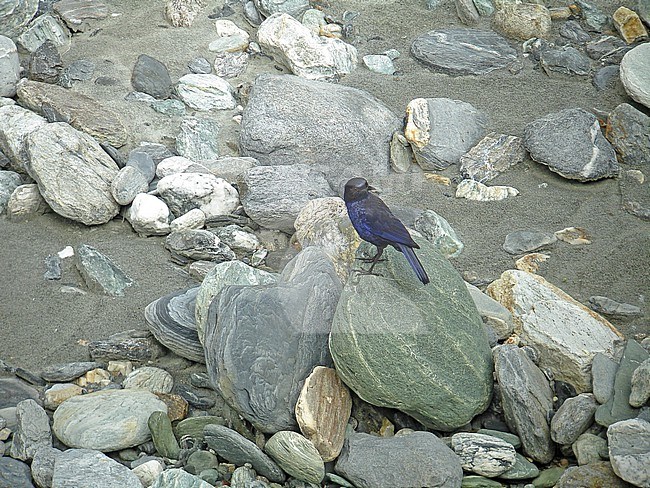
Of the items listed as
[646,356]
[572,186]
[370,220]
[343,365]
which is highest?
[370,220]

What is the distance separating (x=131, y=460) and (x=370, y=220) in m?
1.56

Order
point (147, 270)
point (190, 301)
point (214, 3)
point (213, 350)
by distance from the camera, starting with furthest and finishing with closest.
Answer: point (214, 3)
point (147, 270)
point (190, 301)
point (213, 350)

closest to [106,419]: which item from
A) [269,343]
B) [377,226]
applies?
[269,343]

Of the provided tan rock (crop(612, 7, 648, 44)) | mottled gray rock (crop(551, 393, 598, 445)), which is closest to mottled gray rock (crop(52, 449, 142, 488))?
mottled gray rock (crop(551, 393, 598, 445))

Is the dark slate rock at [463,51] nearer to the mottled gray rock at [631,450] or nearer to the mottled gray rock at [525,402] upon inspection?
the mottled gray rock at [525,402]

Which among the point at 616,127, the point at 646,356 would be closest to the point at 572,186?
the point at 616,127

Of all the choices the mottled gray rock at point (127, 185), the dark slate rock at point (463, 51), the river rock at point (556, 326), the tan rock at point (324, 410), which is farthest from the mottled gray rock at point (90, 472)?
the dark slate rock at point (463, 51)

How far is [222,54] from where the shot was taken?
742 centimetres

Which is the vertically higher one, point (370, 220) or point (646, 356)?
point (370, 220)

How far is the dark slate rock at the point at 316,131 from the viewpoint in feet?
19.9

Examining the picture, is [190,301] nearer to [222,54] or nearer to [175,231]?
[175,231]

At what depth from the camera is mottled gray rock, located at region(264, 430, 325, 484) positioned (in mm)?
3459

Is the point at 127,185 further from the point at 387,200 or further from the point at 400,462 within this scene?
the point at 400,462

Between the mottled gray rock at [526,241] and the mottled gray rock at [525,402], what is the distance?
158 cm
